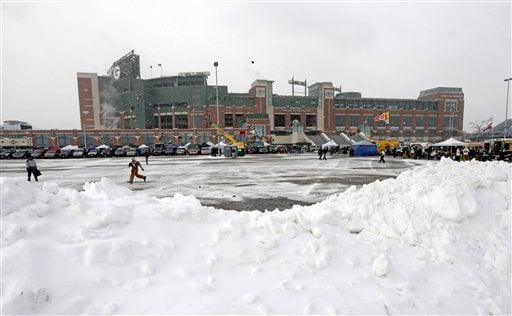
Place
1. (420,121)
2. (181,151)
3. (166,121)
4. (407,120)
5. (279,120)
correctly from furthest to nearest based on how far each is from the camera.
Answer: (420,121)
(407,120)
(279,120)
(166,121)
(181,151)

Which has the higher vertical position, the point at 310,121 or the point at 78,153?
the point at 310,121

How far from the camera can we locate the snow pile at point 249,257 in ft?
10.4

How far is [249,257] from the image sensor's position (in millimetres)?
3973

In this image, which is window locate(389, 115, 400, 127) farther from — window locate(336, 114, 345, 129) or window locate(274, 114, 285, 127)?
window locate(274, 114, 285, 127)

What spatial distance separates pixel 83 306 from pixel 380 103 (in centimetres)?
8915

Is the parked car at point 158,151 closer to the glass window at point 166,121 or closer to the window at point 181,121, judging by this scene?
the window at point 181,121

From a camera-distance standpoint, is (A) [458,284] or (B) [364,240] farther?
(B) [364,240]

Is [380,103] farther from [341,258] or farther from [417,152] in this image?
[341,258]

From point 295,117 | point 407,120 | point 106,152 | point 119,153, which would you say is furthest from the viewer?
point 407,120

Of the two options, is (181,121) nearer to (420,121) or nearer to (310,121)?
(310,121)

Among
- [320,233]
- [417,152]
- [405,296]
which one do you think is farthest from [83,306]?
[417,152]

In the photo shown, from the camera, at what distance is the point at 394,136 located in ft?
266

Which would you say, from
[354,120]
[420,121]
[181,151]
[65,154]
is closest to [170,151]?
[181,151]

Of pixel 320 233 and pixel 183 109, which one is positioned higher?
pixel 183 109
